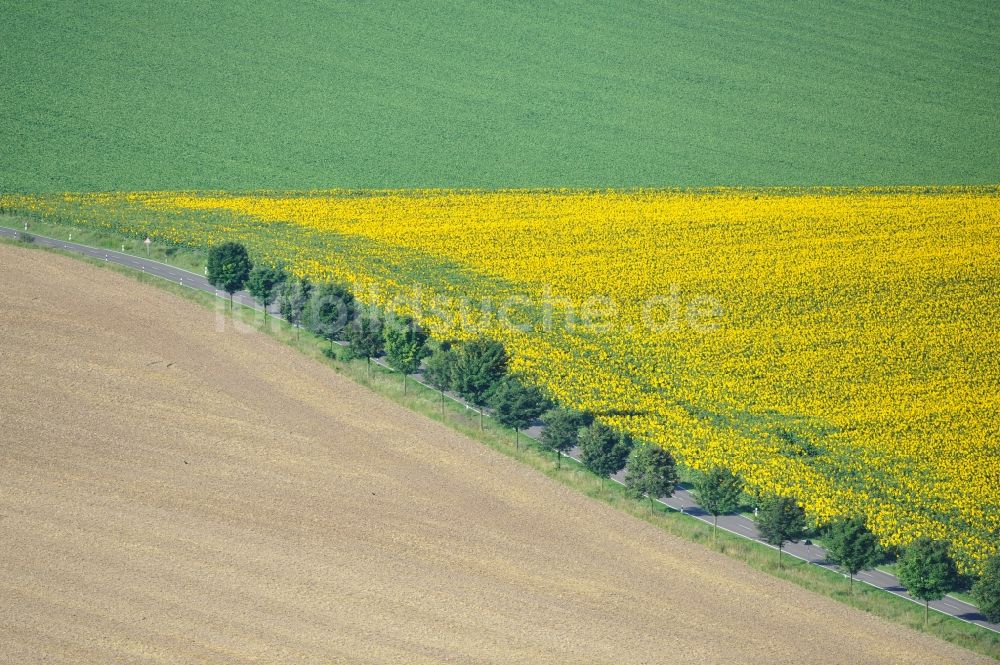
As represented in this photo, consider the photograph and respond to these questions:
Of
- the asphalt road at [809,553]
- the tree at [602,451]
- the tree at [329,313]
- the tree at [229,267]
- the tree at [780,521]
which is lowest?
the asphalt road at [809,553]

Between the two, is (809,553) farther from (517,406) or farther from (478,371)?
(478,371)

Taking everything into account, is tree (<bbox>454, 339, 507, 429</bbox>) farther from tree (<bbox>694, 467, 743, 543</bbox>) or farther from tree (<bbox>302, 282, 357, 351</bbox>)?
tree (<bbox>694, 467, 743, 543</bbox>)

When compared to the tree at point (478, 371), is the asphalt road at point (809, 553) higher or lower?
lower

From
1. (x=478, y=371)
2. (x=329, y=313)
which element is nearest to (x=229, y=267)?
(x=329, y=313)

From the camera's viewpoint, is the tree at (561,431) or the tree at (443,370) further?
the tree at (443,370)

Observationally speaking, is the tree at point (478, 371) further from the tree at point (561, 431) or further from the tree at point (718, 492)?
the tree at point (718, 492)

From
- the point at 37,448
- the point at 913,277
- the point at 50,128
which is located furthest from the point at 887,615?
the point at 50,128

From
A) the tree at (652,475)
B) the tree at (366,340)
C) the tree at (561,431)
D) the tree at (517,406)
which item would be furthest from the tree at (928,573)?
the tree at (366,340)

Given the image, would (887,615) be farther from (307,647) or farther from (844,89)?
(844,89)

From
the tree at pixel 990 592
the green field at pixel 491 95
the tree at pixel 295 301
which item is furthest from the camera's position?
the green field at pixel 491 95
